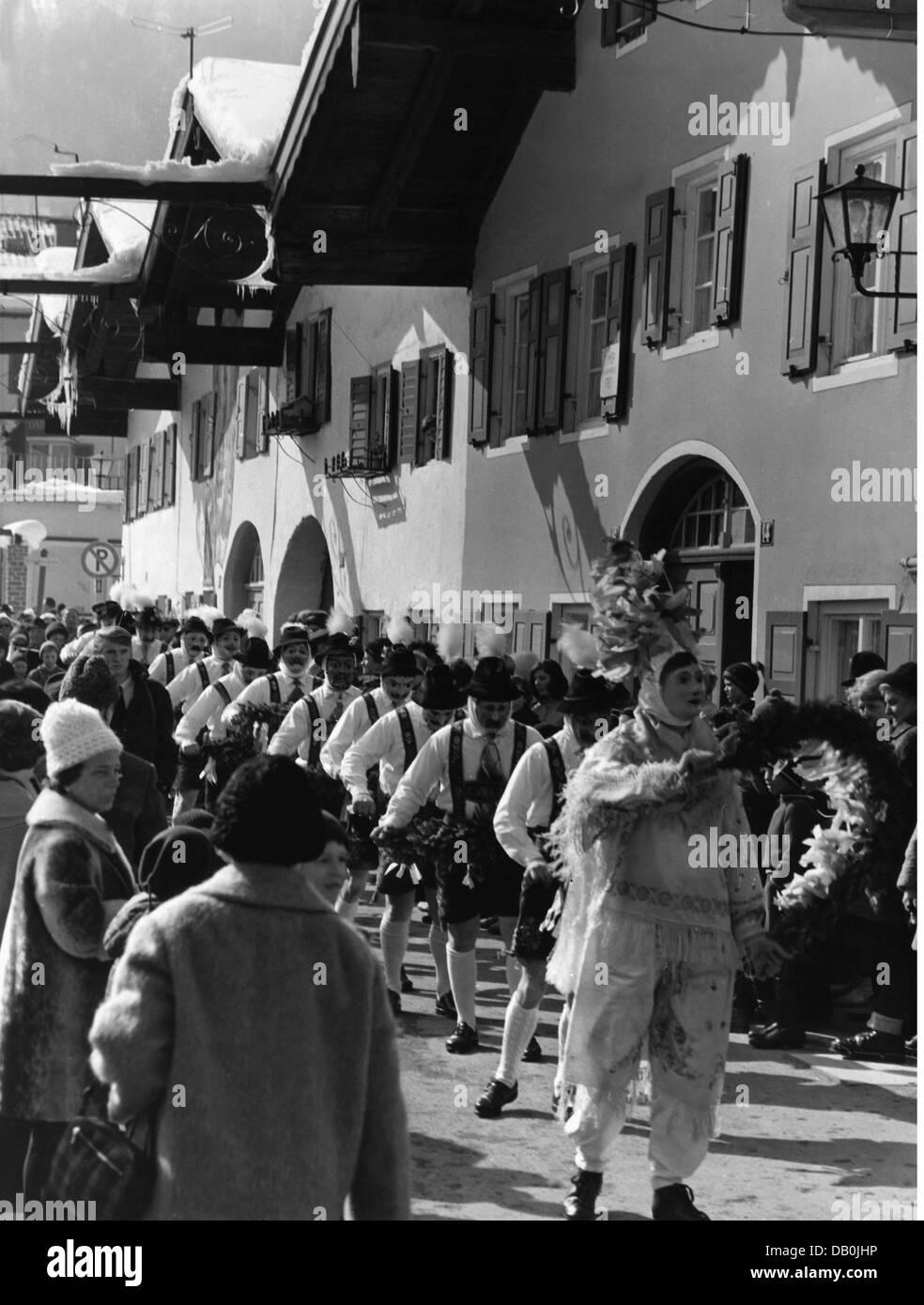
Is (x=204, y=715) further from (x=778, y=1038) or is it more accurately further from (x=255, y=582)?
(x=255, y=582)

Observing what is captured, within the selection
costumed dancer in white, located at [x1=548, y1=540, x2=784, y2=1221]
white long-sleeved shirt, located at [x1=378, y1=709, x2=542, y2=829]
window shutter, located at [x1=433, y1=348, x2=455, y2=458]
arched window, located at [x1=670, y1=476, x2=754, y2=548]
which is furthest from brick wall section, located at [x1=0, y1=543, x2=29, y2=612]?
costumed dancer in white, located at [x1=548, y1=540, x2=784, y2=1221]

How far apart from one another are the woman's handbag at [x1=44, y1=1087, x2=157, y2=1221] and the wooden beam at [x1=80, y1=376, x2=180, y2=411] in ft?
104

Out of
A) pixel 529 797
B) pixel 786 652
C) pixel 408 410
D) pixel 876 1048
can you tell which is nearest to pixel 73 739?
pixel 529 797

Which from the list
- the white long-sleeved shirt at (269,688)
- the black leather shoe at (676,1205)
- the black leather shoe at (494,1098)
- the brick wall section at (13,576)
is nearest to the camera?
the black leather shoe at (676,1205)

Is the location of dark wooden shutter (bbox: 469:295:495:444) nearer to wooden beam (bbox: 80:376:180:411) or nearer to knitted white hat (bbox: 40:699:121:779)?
knitted white hat (bbox: 40:699:121:779)

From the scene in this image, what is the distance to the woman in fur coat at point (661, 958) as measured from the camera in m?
6.34

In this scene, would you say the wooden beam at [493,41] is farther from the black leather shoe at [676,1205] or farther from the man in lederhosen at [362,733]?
the black leather shoe at [676,1205]

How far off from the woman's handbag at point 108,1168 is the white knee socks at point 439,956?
243 inches

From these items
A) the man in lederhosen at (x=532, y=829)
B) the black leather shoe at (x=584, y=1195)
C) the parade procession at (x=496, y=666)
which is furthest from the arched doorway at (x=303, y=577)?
the black leather shoe at (x=584, y=1195)

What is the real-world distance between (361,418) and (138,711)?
12.5 metres

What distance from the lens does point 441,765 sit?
944 cm

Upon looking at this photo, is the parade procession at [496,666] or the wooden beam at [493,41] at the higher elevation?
the wooden beam at [493,41]
